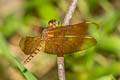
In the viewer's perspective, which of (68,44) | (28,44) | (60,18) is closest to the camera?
(68,44)

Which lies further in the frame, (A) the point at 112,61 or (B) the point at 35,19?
(B) the point at 35,19

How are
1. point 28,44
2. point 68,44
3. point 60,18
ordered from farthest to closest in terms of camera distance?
point 60,18 < point 28,44 < point 68,44

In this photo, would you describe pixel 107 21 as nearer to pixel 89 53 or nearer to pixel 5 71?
pixel 89 53

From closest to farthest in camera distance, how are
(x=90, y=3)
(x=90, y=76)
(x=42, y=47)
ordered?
(x=42, y=47)
(x=90, y=76)
(x=90, y=3)

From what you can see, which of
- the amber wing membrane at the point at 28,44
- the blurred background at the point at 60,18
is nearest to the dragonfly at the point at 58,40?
the amber wing membrane at the point at 28,44

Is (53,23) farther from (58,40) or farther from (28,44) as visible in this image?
(28,44)

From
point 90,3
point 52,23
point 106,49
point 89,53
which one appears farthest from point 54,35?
point 90,3

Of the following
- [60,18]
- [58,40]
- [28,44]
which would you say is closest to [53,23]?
[58,40]

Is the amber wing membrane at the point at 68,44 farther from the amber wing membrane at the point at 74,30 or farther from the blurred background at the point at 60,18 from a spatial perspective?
the blurred background at the point at 60,18
